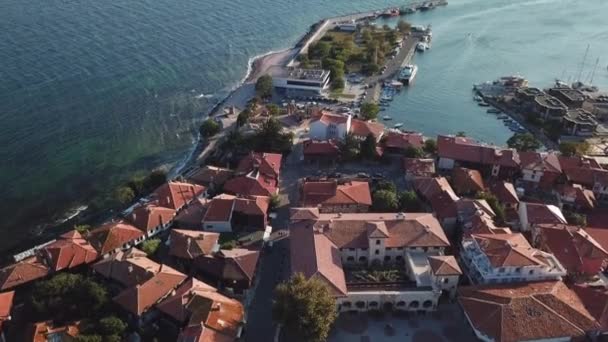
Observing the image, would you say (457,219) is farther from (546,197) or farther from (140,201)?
(140,201)

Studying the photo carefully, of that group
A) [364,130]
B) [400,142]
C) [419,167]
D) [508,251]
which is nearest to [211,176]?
[364,130]

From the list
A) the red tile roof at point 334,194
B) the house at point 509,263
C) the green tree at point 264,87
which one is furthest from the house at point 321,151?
the house at point 509,263

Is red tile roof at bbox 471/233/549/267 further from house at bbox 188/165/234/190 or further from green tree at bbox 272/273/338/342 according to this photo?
house at bbox 188/165/234/190

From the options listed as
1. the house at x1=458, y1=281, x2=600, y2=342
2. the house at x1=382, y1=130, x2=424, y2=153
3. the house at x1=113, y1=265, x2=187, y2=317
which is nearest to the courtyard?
the house at x1=458, y1=281, x2=600, y2=342

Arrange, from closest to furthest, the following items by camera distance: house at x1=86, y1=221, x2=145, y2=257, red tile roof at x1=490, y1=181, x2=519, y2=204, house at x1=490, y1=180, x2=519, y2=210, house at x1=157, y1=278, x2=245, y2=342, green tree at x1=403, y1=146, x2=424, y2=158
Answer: house at x1=157, y1=278, x2=245, y2=342
house at x1=86, y1=221, x2=145, y2=257
house at x1=490, y1=180, x2=519, y2=210
red tile roof at x1=490, y1=181, x2=519, y2=204
green tree at x1=403, y1=146, x2=424, y2=158

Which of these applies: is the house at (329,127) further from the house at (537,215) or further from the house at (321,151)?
the house at (537,215)
